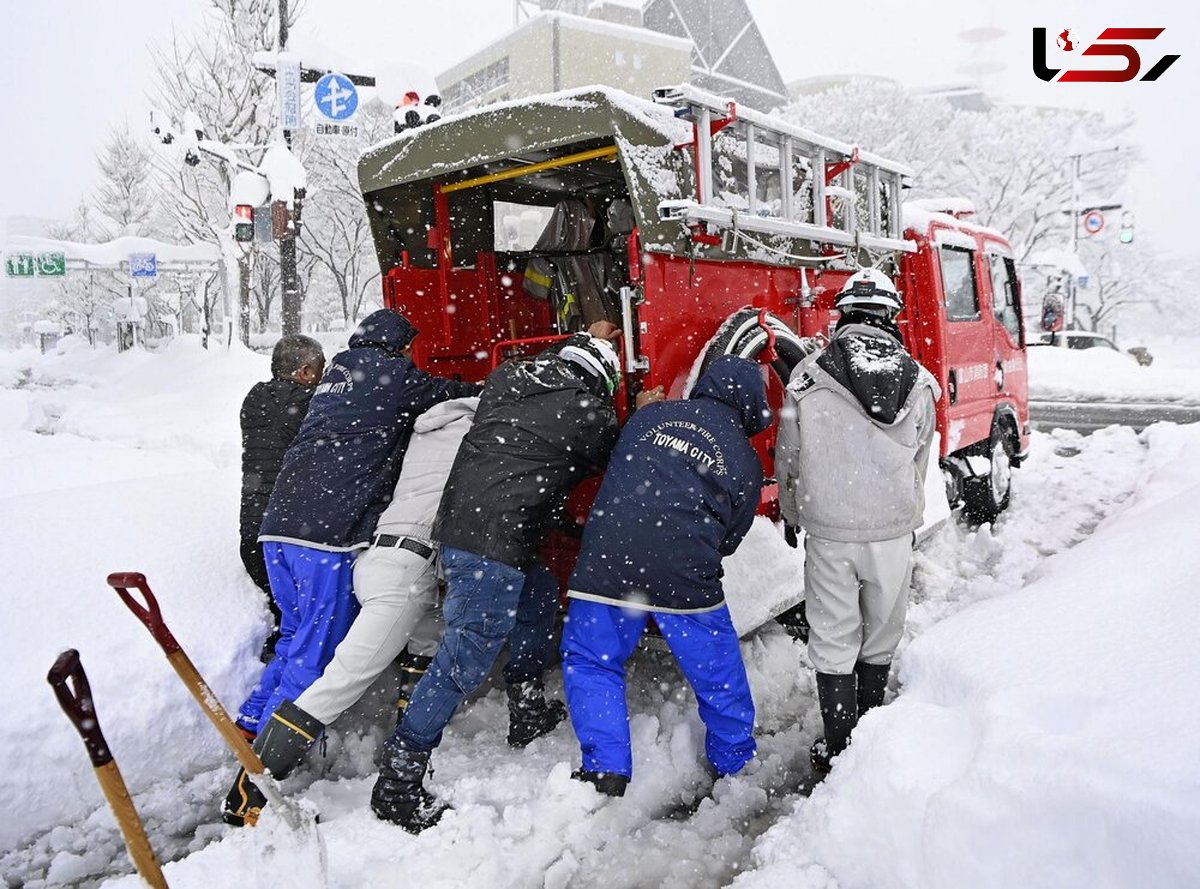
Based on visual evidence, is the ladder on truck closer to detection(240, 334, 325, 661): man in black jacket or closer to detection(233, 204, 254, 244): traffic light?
detection(240, 334, 325, 661): man in black jacket

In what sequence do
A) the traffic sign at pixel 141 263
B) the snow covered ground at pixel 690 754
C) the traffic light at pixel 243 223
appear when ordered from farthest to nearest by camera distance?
the traffic sign at pixel 141 263
the traffic light at pixel 243 223
the snow covered ground at pixel 690 754

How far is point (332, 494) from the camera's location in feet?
11.4

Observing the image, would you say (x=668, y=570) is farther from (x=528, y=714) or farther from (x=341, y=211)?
(x=341, y=211)

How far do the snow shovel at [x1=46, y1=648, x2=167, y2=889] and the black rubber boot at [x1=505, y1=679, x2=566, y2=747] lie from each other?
191 cm

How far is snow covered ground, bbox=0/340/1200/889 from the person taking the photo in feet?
6.84

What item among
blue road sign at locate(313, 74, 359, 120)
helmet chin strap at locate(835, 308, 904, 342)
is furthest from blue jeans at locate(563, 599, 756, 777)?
blue road sign at locate(313, 74, 359, 120)

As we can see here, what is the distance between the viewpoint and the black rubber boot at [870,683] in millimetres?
3477

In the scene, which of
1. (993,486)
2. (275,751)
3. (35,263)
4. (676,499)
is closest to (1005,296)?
(993,486)

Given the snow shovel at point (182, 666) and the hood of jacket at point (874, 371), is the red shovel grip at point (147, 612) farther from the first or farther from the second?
the hood of jacket at point (874, 371)

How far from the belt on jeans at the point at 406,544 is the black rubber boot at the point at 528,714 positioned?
79 centimetres

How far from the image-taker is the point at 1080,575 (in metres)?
3.60

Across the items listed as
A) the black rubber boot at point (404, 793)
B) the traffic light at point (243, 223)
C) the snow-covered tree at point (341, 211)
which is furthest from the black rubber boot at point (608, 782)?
the snow-covered tree at point (341, 211)

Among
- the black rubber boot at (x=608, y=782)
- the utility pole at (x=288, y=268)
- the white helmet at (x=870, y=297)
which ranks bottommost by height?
the black rubber boot at (x=608, y=782)

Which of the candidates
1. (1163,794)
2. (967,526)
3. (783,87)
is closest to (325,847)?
(1163,794)
